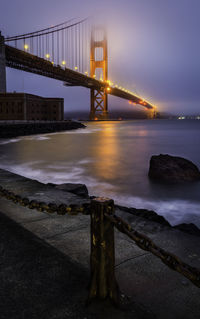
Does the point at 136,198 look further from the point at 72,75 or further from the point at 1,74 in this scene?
the point at 72,75

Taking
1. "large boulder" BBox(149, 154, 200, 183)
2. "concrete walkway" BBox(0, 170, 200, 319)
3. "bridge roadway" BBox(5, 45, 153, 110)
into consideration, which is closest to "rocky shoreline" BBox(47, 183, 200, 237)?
"concrete walkway" BBox(0, 170, 200, 319)

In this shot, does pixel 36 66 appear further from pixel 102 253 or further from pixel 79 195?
pixel 102 253

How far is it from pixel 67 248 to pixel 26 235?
55 cm

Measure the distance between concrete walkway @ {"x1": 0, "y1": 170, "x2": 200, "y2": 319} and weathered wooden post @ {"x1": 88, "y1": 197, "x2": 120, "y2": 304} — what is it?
0.10 m

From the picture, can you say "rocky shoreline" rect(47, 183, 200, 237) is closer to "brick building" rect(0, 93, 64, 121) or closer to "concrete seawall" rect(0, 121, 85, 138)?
"concrete seawall" rect(0, 121, 85, 138)

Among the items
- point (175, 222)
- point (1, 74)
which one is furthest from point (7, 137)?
point (175, 222)

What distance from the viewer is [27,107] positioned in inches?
1884

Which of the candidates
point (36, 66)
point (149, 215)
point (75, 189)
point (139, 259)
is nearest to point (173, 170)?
point (75, 189)

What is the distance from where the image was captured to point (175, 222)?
5961 mm

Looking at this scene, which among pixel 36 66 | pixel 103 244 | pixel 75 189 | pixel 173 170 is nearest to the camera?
pixel 103 244

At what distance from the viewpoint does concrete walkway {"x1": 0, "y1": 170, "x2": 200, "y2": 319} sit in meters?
1.88

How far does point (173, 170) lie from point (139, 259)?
22.6ft

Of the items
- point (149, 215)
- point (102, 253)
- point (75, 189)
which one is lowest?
point (149, 215)

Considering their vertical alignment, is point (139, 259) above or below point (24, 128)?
below
